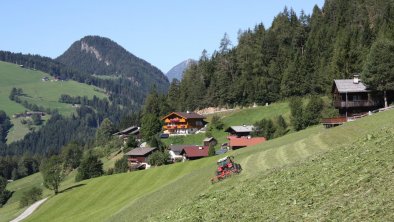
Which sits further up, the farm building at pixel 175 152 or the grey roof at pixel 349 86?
the grey roof at pixel 349 86

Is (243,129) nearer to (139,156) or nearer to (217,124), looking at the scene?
(217,124)

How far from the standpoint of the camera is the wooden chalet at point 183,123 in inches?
5802

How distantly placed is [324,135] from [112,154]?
11929 cm

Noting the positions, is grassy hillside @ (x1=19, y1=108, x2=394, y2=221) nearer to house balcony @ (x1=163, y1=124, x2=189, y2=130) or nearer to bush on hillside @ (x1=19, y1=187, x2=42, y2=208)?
bush on hillside @ (x1=19, y1=187, x2=42, y2=208)

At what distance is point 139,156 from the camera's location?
121 meters

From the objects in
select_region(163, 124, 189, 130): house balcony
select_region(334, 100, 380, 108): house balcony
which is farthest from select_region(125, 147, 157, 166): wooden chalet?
select_region(334, 100, 380, 108): house balcony

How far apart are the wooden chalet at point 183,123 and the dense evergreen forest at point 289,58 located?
41.4 ft

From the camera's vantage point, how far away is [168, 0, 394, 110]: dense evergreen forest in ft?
381

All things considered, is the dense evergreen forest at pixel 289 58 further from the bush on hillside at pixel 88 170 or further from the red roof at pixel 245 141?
the bush on hillside at pixel 88 170

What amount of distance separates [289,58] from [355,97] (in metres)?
58.3

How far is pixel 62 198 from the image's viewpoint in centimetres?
8700

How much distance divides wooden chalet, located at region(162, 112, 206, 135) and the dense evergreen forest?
1263 cm

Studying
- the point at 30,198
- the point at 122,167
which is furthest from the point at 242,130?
the point at 30,198

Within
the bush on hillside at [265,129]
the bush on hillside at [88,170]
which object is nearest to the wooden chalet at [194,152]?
the bush on hillside at [265,129]
